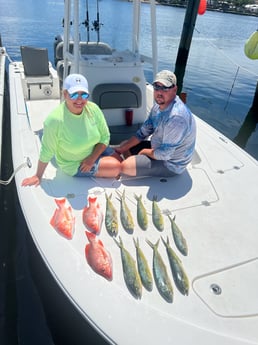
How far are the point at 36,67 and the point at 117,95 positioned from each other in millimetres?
2651

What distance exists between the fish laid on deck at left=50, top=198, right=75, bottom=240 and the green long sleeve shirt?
438mm

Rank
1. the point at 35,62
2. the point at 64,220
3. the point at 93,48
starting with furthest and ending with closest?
the point at 35,62 → the point at 93,48 → the point at 64,220

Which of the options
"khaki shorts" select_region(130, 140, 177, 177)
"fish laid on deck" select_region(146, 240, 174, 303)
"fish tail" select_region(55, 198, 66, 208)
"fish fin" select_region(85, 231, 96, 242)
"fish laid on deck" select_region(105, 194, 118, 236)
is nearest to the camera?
"fish laid on deck" select_region(146, 240, 174, 303)

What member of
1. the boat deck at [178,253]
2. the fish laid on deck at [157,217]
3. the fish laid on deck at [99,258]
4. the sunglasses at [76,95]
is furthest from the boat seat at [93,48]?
the fish laid on deck at [99,258]

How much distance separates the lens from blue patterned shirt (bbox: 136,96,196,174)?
Answer: 2.41 m

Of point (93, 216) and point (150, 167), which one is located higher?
point (150, 167)

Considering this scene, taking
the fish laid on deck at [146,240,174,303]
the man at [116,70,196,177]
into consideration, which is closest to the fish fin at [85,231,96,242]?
the fish laid on deck at [146,240,174,303]

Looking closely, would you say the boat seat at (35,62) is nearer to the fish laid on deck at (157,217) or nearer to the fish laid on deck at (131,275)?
the fish laid on deck at (157,217)

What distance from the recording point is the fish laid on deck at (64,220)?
6.82ft

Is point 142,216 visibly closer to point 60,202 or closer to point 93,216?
point 93,216

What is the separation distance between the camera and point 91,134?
2.45 m

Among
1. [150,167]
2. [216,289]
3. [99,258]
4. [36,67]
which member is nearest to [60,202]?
[99,258]

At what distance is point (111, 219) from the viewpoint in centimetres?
220

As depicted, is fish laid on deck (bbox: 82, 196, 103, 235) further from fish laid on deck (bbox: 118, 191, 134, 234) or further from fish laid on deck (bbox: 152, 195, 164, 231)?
fish laid on deck (bbox: 152, 195, 164, 231)
